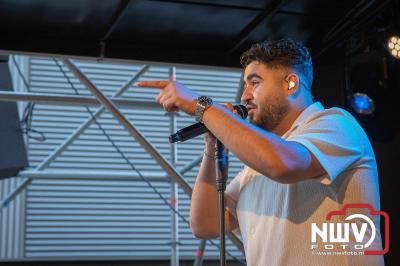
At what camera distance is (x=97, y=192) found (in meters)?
6.54

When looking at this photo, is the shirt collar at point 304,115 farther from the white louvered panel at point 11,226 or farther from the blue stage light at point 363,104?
the white louvered panel at point 11,226

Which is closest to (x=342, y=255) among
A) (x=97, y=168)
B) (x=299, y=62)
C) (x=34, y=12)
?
(x=299, y=62)

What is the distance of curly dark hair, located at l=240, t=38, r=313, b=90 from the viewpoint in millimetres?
2578

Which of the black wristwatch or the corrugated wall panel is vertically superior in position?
the black wristwatch

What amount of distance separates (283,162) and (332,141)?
0.92ft

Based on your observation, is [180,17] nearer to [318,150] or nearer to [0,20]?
[0,20]

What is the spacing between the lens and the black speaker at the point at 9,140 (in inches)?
176

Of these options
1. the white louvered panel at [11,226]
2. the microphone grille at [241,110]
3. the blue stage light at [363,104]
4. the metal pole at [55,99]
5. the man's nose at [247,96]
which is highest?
the metal pole at [55,99]

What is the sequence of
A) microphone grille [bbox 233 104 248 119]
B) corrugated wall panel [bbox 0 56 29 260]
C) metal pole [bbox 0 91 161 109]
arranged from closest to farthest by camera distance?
microphone grille [bbox 233 104 248 119] → metal pole [bbox 0 91 161 109] → corrugated wall panel [bbox 0 56 29 260]

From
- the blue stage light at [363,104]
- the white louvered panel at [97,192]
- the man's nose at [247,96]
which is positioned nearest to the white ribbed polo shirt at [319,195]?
the man's nose at [247,96]

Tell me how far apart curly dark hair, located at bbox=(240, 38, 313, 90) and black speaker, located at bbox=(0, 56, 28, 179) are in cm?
238

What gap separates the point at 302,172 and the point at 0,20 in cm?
234

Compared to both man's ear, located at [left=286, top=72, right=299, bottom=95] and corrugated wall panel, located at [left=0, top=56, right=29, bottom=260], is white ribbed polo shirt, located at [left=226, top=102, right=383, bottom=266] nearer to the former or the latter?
man's ear, located at [left=286, top=72, right=299, bottom=95]

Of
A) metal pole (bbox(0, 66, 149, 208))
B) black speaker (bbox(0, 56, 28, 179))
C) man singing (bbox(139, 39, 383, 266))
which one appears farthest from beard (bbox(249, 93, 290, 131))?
black speaker (bbox(0, 56, 28, 179))
